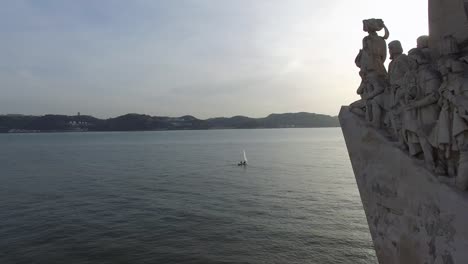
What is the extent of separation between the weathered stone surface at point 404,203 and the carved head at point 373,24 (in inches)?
83.1

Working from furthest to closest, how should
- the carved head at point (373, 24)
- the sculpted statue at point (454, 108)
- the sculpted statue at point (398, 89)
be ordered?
the carved head at point (373, 24) → the sculpted statue at point (398, 89) → the sculpted statue at point (454, 108)

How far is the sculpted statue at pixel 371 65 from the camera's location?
9.48 m

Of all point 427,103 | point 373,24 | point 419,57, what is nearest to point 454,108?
point 427,103

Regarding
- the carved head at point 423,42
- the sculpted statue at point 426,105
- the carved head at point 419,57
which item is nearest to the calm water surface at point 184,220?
the sculpted statue at point 426,105

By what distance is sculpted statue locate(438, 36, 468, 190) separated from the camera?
6.67 meters

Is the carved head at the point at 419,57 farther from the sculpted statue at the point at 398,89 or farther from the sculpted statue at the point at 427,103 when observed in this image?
the sculpted statue at the point at 398,89

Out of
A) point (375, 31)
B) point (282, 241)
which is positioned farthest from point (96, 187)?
point (375, 31)

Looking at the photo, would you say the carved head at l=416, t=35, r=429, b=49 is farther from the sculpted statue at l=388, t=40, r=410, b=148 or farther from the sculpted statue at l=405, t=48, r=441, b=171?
the sculpted statue at l=405, t=48, r=441, b=171

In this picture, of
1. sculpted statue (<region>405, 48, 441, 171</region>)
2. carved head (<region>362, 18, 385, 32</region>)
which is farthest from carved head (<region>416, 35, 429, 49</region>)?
carved head (<region>362, 18, 385, 32</region>)

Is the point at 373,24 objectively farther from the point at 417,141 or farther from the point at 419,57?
the point at 417,141

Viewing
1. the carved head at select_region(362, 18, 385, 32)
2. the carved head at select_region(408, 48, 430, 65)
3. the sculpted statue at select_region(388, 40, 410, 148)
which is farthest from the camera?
the carved head at select_region(362, 18, 385, 32)

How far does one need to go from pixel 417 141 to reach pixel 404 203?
1.33 meters

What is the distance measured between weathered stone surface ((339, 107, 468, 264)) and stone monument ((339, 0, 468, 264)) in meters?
0.02

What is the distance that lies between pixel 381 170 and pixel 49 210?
85.1 ft
